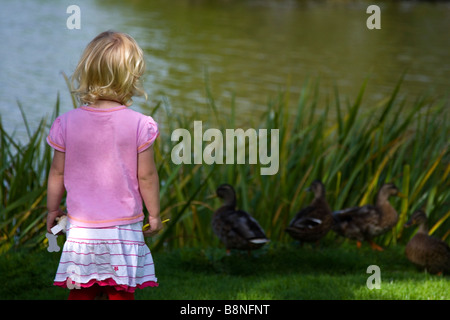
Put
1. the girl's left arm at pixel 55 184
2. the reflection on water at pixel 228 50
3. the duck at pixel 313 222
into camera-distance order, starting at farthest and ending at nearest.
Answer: the reflection on water at pixel 228 50 < the duck at pixel 313 222 < the girl's left arm at pixel 55 184

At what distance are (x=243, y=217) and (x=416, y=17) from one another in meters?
29.1

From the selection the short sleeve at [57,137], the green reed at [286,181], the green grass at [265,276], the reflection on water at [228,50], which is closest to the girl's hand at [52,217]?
the short sleeve at [57,137]

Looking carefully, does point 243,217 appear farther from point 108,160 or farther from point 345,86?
point 345,86

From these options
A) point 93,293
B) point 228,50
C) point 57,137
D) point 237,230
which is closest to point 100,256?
point 93,293

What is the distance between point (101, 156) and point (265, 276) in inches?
94.8

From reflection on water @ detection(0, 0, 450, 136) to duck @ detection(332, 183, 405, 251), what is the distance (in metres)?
3.61

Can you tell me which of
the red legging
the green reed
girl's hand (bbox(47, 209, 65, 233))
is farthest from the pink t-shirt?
the green reed

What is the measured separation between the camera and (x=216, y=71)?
17516 mm

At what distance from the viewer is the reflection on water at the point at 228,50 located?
14.6 metres

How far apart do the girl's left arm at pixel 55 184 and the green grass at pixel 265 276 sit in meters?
1.49

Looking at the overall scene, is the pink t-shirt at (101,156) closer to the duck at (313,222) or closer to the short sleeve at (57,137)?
the short sleeve at (57,137)

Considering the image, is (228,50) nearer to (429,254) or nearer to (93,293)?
(429,254)
